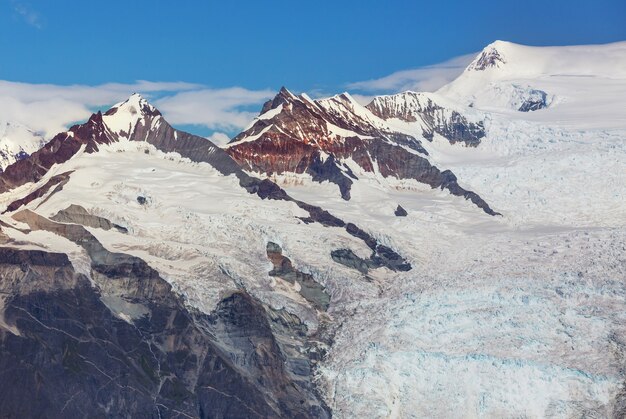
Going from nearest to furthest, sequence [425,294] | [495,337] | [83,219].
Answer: [495,337], [425,294], [83,219]

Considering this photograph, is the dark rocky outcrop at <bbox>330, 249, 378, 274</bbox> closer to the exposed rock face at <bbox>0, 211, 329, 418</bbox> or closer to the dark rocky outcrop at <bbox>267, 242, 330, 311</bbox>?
the dark rocky outcrop at <bbox>267, 242, 330, 311</bbox>

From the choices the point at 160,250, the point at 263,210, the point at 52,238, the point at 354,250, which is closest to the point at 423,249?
the point at 354,250

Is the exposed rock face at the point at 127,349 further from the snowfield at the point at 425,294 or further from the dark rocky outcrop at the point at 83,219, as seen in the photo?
the dark rocky outcrop at the point at 83,219

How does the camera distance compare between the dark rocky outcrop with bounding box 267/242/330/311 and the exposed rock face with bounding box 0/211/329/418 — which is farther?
the dark rocky outcrop with bounding box 267/242/330/311

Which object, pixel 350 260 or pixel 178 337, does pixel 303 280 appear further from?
pixel 178 337

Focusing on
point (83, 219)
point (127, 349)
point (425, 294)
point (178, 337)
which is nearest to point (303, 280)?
point (425, 294)

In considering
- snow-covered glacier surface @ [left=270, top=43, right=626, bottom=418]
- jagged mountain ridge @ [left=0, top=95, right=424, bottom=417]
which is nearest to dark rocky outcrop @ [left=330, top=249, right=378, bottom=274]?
jagged mountain ridge @ [left=0, top=95, right=424, bottom=417]

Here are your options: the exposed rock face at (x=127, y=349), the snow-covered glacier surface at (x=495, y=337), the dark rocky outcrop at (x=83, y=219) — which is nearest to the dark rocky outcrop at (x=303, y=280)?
the snow-covered glacier surface at (x=495, y=337)

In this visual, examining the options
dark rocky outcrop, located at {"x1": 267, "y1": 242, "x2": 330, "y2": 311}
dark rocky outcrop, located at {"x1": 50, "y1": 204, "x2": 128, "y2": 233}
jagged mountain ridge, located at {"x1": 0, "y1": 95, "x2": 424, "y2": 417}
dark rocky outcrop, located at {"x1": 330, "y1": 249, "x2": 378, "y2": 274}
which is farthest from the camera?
dark rocky outcrop, located at {"x1": 330, "y1": 249, "x2": 378, "y2": 274}

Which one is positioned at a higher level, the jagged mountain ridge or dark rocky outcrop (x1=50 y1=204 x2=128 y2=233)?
dark rocky outcrop (x1=50 y1=204 x2=128 y2=233)
